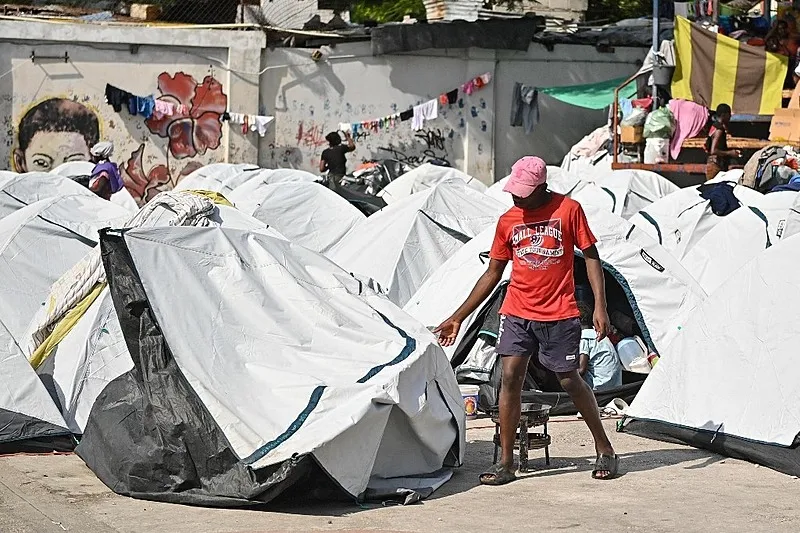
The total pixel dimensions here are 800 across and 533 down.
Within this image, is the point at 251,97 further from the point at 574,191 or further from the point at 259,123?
the point at 574,191

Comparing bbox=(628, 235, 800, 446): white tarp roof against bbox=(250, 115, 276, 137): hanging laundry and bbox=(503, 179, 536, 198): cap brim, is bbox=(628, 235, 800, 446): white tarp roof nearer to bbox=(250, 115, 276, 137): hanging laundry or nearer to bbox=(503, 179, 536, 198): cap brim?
bbox=(503, 179, 536, 198): cap brim

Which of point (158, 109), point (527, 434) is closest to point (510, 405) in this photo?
point (527, 434)

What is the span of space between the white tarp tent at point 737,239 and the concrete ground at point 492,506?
13.5ft

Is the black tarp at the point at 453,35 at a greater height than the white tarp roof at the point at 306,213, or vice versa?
the black tarp at the point at 453,35

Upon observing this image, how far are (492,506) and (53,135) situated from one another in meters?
18.9

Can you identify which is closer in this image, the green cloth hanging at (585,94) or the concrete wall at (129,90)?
the concrete wall at (129,90)

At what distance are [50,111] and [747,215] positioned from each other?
15.3 metres

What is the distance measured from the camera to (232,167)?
2019 centimetres

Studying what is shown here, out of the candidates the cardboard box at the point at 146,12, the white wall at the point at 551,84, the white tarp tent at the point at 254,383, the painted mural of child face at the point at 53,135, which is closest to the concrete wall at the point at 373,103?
the white wall at the point at 551,84

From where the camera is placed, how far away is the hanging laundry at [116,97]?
23547 mm

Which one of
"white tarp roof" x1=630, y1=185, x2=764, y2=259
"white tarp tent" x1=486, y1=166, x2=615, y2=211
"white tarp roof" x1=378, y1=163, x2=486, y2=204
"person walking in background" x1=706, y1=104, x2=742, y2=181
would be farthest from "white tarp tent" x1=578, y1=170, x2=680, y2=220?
"white tarp roof" x1=630, y1=185, x2=764, y2=259

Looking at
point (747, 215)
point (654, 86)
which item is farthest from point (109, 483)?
point (654, 86)

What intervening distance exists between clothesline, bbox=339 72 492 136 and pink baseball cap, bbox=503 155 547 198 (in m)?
18.3

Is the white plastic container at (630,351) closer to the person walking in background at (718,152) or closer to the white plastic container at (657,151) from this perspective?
the person walking in background at (718,152)
